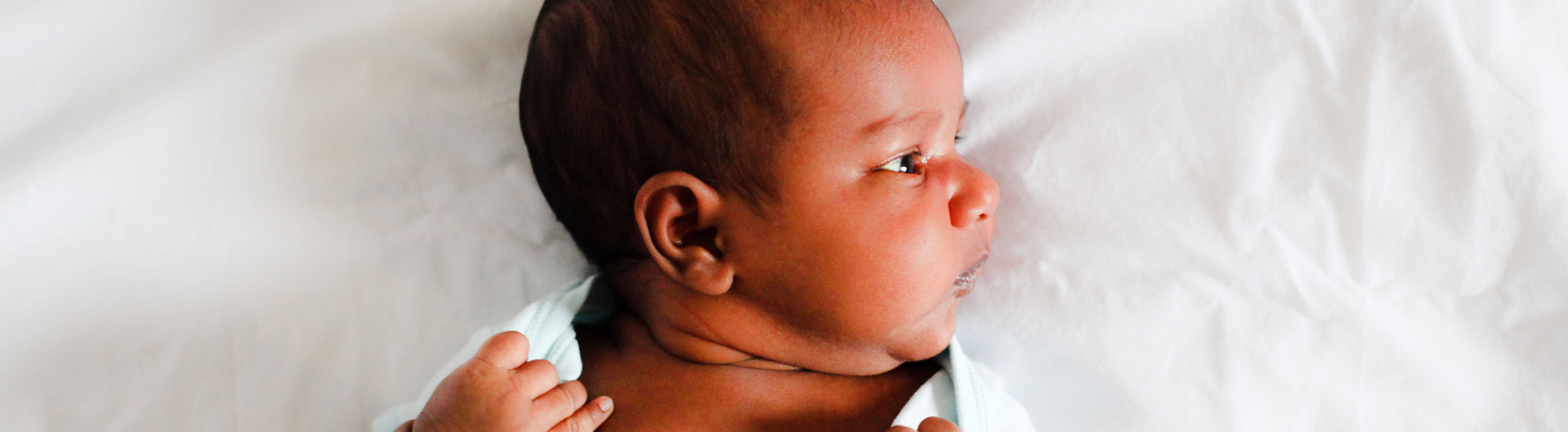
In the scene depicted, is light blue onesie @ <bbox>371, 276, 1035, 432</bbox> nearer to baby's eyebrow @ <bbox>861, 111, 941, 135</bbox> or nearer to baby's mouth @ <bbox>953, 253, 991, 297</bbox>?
baby's mouth @ <bbox>953, 253, 991, 297</bbox>

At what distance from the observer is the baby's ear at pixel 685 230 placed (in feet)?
3.15

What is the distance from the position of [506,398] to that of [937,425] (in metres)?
0.44

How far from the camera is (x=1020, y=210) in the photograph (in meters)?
1.19

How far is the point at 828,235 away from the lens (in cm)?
97

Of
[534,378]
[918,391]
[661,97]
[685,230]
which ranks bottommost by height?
[918,391]

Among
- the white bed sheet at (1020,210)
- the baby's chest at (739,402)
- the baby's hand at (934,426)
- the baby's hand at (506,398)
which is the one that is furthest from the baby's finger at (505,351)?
the baby's hand at (934,426)

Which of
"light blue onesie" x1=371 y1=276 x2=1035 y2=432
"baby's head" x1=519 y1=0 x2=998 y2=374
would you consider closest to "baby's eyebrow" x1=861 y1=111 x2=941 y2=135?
"baby's head" x1=519 y1=0 x2=998 y2=374

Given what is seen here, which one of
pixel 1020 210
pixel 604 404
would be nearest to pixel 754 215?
pixel 604 404

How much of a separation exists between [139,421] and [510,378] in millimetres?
559

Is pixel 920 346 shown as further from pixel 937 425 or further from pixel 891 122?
pixel 891 122

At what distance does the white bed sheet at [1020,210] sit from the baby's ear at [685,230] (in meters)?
0.34

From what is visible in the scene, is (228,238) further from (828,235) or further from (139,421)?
(828,235)

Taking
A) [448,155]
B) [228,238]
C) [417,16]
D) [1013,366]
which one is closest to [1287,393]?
[1013,366]

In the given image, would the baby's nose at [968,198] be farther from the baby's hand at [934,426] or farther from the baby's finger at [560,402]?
the baby's finger at [560,402]
